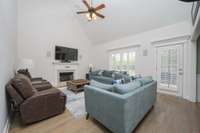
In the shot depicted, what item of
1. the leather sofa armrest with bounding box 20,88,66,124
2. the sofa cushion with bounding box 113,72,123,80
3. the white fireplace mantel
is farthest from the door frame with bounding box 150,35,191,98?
the white fireplace mantel

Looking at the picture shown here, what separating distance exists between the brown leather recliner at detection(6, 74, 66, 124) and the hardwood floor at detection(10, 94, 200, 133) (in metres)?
0.16

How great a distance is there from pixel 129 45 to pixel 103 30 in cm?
177

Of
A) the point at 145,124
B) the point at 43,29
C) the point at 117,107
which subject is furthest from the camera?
the point at 43,29

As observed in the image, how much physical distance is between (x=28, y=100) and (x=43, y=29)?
4.23 m

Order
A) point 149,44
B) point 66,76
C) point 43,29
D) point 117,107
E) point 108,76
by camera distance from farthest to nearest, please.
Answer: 1. point 66,76
2. point 108,76
3. point 43,29
4. point 149,44
5. point 117,107

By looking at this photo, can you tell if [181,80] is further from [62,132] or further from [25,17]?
[25,17]

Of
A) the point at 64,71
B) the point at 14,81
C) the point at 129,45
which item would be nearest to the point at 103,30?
the point at 129,45

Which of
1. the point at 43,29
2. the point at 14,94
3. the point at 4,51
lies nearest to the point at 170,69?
the point at 14,94

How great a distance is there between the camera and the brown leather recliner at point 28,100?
2.09 m

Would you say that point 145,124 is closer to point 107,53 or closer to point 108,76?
point 108,76

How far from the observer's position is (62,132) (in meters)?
1.97

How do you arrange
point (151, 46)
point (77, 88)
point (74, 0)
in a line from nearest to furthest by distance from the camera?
point (77, 88), point (151, 46), point (74, 0)

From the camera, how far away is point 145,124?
2.27 m

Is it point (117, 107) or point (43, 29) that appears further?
point (43, 29)
